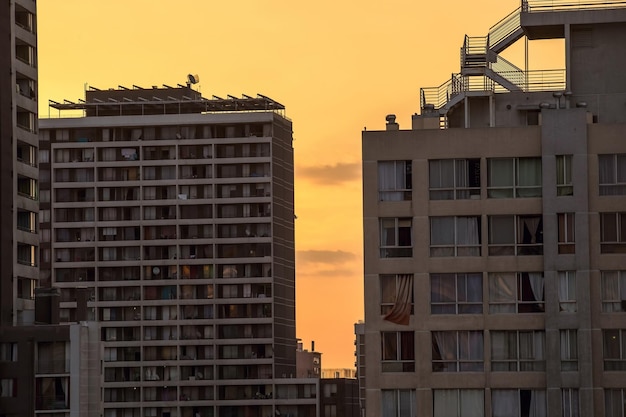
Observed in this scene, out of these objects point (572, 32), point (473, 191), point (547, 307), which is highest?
point (572, 32)

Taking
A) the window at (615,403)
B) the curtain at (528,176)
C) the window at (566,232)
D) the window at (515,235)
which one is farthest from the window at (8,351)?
the window at (615,403)

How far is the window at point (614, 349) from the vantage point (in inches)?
3752

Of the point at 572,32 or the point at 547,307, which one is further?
the point at 572,32

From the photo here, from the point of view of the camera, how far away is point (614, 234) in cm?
9688

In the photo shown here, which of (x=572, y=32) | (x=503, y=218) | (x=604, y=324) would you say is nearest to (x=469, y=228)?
(x=503, y=218)

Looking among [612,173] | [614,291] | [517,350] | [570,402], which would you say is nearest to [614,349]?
[614,291]

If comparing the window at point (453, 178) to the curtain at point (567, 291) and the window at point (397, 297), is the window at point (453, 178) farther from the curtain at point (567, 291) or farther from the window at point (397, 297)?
the curtain at point (567, 291)

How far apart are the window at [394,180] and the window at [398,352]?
7.83 m

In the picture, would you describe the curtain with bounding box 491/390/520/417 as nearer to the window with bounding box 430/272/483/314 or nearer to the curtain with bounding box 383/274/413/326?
the window with bounding box 430/272/483/314

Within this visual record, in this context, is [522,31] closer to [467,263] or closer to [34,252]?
[467,263]

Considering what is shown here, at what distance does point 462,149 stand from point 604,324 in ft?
A: 41.4

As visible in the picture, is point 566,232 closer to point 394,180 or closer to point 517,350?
point 517,350

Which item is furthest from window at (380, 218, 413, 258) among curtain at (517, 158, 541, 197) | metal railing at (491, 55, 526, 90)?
metal railing at (491, 55, 526, 90)

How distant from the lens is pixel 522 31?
360 ft
